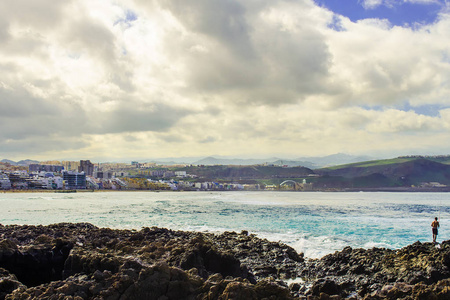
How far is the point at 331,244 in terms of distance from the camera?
20406 millimetres

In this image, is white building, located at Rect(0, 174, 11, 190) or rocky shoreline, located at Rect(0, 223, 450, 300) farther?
white building, located at Rect(0, 174, 11, 190)

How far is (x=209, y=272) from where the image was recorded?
10.9 meters

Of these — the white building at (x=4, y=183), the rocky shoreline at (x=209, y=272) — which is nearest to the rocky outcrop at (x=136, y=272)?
the rocky shoreline at (x=209, y=272)

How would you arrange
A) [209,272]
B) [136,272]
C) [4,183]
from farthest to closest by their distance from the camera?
[4,183] → [209,272] → [136,272]

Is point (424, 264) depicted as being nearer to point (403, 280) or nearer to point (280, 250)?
point (403, 280)

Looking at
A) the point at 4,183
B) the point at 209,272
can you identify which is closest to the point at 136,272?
the point at 209,272

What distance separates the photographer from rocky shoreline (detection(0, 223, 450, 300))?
7.53 meters

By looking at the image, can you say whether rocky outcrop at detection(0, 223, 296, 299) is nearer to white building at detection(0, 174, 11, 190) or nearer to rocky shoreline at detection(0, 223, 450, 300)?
rocky shoreline at detection(0, 223, 450, 300)

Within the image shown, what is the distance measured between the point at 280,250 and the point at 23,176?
551 ft

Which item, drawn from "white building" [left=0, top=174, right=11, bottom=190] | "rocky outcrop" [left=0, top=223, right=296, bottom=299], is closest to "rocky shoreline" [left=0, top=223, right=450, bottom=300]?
"rocky outcrop" [left=0, top=223, right=296, bottom=299]

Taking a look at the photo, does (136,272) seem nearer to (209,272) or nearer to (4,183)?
(209,272)

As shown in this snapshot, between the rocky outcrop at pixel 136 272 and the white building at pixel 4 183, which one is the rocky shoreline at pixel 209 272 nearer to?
the rocky outcrop at pixel 136 272

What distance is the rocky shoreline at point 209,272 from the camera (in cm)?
753

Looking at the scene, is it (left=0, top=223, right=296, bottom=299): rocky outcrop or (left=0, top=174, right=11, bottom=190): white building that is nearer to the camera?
(left=0, top=223, right=296, bottom=299): rocky outcrop
